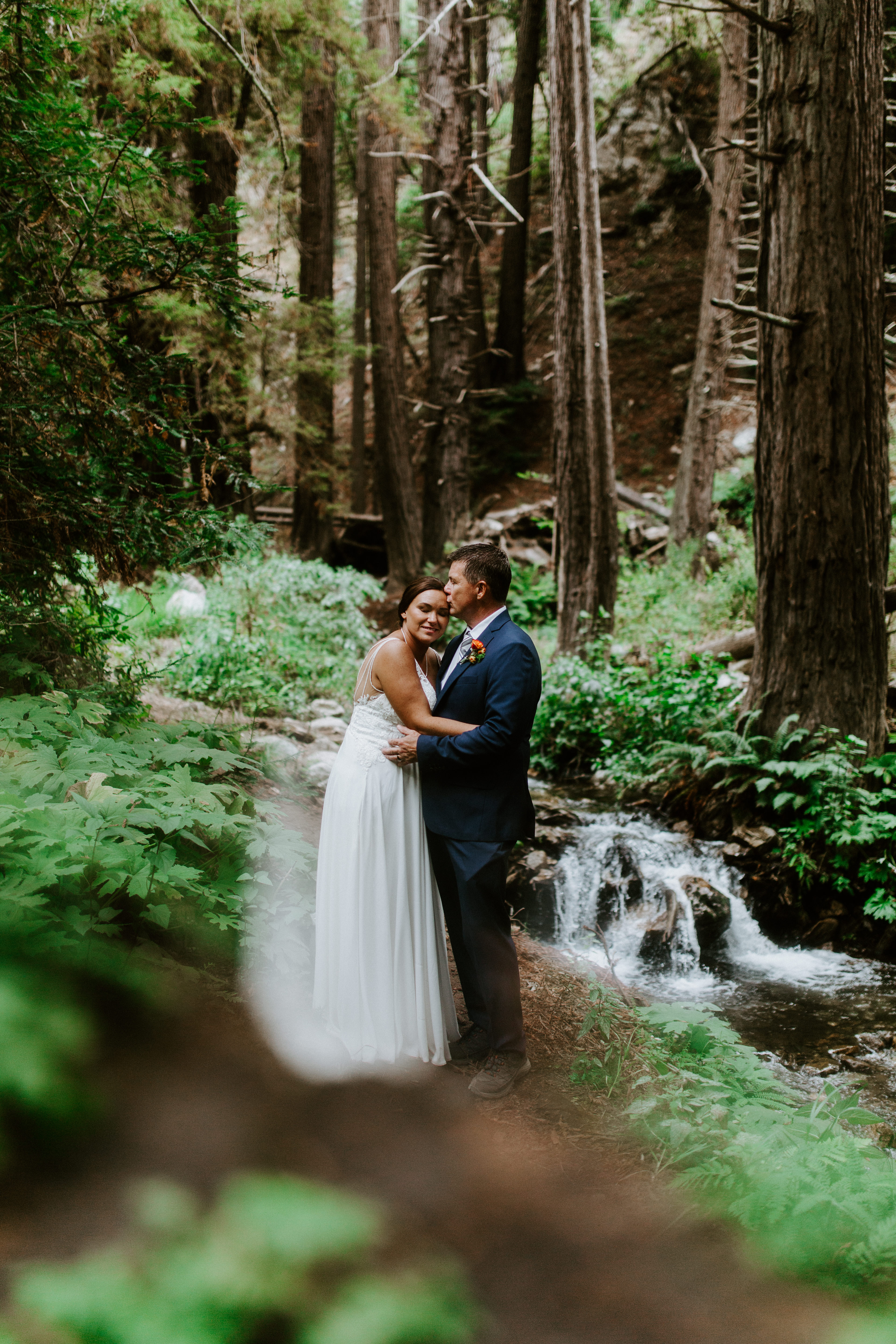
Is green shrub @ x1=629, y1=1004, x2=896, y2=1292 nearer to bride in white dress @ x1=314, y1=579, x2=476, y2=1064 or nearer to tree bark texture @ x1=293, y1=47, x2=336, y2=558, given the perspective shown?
bride in white dress @ x1=314, y1=579, x2=476, y2=1064

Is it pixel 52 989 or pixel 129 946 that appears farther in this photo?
pixel 129 946

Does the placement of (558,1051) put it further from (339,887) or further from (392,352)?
(392,352)

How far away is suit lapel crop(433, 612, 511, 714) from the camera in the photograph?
→ 3.63 m

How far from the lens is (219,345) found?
984 centimetres

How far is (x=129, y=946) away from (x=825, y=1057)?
4.01 m

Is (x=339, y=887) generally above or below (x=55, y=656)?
below

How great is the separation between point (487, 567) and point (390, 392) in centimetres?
1258

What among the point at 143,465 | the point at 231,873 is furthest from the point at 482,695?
the point at 143,465

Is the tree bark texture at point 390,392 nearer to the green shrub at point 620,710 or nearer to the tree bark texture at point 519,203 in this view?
the tree bark texture at point 519,203

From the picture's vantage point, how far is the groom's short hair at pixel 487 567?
12.0 ft

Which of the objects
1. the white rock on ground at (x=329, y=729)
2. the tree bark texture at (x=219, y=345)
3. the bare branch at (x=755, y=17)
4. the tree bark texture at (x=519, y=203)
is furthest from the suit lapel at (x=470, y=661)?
the tree bark texture at (x=519, y=203)

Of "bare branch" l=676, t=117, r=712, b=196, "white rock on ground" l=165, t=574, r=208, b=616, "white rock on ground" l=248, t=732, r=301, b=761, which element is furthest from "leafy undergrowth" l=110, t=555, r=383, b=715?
"bare branch" l=676, t=117, r=712, b=196

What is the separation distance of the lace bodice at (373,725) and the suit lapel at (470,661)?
76mm

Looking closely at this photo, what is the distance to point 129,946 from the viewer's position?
361cm
